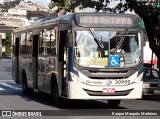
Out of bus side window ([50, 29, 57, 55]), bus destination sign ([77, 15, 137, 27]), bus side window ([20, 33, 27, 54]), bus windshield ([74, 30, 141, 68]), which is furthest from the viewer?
bus side window ([20, 33, 27, 54])

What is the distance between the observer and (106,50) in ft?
48.7

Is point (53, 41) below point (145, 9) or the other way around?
below

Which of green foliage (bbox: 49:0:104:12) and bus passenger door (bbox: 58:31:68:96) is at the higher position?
green foliage (bbox: 49:0:104:12)

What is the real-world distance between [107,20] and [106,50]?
1.00 m

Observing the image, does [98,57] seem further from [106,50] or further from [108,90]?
[108,90]

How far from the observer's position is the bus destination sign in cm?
1505

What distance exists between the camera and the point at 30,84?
20156mm

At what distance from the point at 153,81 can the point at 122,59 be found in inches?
219

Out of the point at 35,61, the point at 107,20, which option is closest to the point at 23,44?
the point at 35,61

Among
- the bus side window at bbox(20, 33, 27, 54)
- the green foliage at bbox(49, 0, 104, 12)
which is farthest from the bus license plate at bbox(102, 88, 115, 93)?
the green foliage at bbox(49, 0, 104, 12)

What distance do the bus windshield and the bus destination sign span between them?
26 centimetres

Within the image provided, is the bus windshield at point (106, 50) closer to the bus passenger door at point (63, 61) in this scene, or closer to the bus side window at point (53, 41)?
the bus passenger door at point (63, 61)

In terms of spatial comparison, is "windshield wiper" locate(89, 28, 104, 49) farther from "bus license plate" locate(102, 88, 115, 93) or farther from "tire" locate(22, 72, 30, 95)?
"tire" locate(22, 72, 30, 95)

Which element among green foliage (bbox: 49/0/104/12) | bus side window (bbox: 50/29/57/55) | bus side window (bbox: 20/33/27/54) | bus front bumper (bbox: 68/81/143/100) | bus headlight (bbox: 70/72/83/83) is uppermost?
green foliage (bbox: 49/0/104/12)
